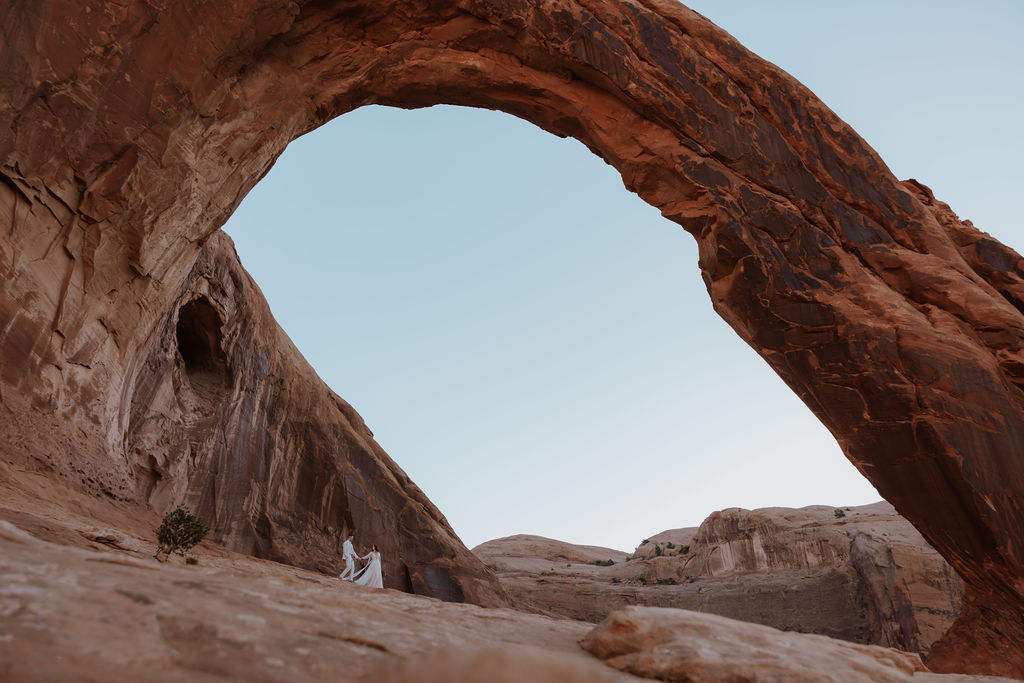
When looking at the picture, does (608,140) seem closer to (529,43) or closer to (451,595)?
(529,43)

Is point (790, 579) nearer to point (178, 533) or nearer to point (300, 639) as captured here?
point (178, 533)

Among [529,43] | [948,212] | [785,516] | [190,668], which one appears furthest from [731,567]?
[190,668]

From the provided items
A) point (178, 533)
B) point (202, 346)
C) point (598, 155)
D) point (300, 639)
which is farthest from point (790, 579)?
point (300, 639)

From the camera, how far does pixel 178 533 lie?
956cm

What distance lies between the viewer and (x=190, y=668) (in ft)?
12.1

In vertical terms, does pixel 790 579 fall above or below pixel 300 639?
above

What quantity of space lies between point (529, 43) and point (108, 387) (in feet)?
44.9

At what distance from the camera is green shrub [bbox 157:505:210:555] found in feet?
30.7

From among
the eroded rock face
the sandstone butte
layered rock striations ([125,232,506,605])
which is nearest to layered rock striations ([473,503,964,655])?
layered rock striations ([125,232,506,605])

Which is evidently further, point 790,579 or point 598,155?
point 790,579

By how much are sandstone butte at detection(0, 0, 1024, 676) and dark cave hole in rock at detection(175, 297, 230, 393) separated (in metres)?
2.13

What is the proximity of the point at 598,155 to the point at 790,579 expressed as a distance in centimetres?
2379

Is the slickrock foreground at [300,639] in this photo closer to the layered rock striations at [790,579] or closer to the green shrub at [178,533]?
the green shrub at [178,533]

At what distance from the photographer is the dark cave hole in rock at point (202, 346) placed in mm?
22828
